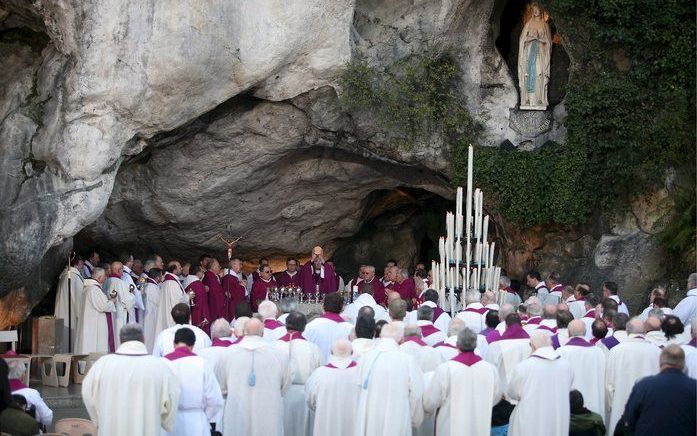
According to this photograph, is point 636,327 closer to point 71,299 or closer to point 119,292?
point 119,292

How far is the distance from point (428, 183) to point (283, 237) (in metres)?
3.16

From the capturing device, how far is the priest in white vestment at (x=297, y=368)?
1341cm

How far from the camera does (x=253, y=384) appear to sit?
12883mm

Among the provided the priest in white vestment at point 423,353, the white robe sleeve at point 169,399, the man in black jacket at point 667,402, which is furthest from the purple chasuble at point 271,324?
the man in black jacket at point 667,402

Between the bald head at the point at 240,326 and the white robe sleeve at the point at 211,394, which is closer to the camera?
the white robe sleeve at the point at 211,394

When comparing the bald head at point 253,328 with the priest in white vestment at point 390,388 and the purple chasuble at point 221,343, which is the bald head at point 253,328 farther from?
the priest in white vestment at point 390,388

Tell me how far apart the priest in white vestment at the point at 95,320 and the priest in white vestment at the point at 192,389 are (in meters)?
7.65

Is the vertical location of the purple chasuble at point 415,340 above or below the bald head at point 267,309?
below

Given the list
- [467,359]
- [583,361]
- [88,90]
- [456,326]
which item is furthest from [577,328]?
[88,90]

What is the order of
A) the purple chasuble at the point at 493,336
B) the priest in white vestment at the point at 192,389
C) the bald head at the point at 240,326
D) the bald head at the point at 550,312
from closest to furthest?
the priest in white vestment at the point at 192,389 → the bald head at the point at 240,326 → the purple chasuble at the point at 493,336 → the bald head at the point at 550,312

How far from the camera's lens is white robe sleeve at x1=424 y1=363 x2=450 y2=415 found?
12.2 meters

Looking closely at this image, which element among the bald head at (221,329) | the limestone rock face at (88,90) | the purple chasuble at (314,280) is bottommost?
the bald head at (221,329)

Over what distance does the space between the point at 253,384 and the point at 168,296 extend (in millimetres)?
8202

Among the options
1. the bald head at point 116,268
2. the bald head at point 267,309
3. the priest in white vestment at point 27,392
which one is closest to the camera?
the priest in white vestment at point 27,392
